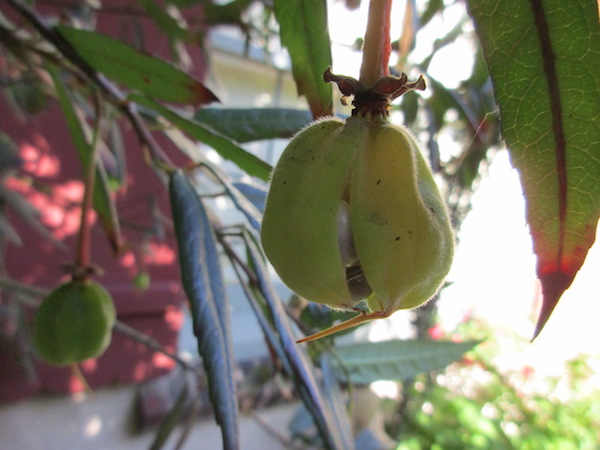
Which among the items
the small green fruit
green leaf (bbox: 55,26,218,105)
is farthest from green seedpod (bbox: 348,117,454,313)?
the small green fruit

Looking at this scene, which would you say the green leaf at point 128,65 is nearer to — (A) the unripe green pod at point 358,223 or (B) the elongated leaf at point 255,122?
(B) the elongated leaf at point 255,122

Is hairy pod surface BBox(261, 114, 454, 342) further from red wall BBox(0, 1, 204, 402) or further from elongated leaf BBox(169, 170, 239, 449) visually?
red wall BBox(0, 1, 204, 402)

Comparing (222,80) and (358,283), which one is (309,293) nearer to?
(358,283)

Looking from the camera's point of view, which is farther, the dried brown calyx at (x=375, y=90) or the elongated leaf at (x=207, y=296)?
the elongated leaf at (x=207, y=296)

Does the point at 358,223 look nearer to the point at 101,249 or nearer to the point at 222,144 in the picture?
the point at 222,144

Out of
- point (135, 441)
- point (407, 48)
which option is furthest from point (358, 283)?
point (135, 441)

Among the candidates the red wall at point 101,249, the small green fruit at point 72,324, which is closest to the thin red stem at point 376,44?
the small green fruit at point 72,324
